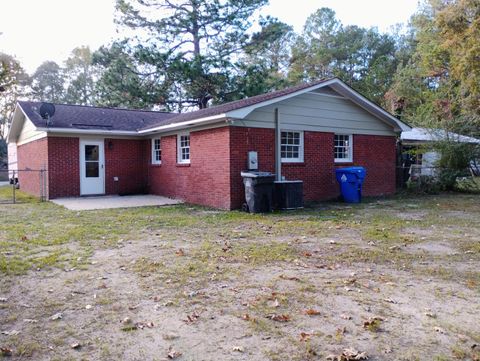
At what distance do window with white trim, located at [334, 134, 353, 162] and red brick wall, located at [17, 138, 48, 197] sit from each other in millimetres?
10523

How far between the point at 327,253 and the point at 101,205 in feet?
28.4

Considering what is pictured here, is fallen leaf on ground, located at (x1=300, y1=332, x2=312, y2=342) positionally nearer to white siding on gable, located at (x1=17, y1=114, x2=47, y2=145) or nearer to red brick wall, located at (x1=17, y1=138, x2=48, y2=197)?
red brick wall, located at (x1=17, y1=138, x2=48, y2=197)

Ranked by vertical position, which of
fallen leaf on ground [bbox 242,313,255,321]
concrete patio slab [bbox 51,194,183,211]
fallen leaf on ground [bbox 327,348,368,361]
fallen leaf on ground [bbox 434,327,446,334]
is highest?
concrete patio slab [bbox 51,194,183,211]

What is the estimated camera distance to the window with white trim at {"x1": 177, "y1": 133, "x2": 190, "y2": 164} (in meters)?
13.9

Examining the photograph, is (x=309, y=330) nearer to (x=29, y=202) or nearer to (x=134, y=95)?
(x=29, y=202)

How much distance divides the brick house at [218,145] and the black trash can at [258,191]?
531mm

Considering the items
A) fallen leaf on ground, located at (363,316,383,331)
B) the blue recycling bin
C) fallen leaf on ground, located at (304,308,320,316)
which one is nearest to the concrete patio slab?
the blue recycling bin

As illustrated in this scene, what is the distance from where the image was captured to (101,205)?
504 inches

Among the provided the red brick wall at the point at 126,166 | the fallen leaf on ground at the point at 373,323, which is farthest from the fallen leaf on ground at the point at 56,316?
the red brick wall at the point at 126,166

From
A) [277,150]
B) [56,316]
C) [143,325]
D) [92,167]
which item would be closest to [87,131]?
[92,167]

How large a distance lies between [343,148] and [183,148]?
18.7 feet

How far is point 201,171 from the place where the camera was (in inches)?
503

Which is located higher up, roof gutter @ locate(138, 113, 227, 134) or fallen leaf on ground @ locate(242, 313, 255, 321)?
roof gutter @ locate(138, 113, 227, 134)

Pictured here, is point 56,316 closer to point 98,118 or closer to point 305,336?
point 305,336
